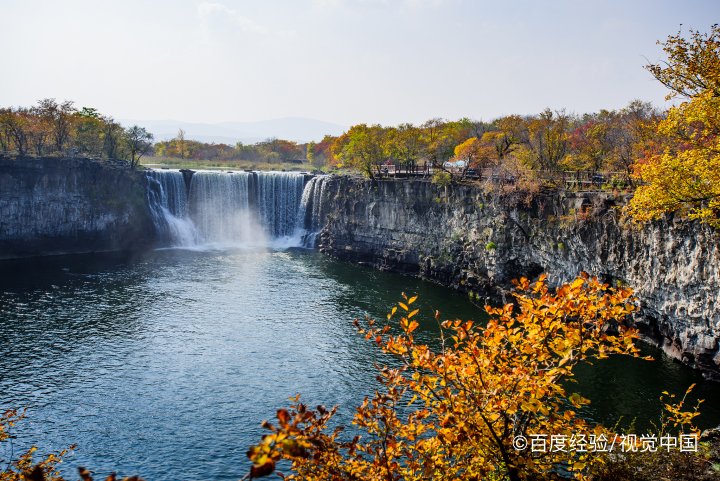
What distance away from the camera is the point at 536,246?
105 ft

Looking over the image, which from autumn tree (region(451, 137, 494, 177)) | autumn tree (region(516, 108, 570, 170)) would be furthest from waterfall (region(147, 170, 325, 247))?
autumn tree (region(516, 108, 570, 170))

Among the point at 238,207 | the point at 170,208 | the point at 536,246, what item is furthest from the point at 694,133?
the point at 170,208

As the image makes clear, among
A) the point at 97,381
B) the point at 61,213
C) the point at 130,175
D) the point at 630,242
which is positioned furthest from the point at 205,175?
the point at 630,242

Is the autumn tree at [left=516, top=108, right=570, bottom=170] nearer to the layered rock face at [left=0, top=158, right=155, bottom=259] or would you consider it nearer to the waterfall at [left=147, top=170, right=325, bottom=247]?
the waterfall at [left=147, top=170, right=325, bottom=247]

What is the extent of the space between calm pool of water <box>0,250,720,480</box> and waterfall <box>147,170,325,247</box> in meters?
17.2

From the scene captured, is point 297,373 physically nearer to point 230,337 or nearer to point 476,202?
point 230,337

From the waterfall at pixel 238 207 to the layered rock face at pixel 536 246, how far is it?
454 centimetres

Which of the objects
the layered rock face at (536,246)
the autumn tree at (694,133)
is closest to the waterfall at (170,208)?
the layered rock face at (536,246)

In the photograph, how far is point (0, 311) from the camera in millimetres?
28469

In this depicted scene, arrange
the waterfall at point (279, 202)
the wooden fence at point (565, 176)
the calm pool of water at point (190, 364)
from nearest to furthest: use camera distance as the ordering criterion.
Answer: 1. the calm pool of water at point (190, 364)
2. the wooden fence at point (565, 176)
3. the waterfall at point (279, 202)

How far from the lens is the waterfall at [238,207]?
179 feet

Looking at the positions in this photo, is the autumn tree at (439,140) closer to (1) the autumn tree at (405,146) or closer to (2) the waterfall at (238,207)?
(1) the autumn tree at (405,146)

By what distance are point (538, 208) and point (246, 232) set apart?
1480 inches

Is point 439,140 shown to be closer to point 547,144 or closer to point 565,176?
point 547,144
